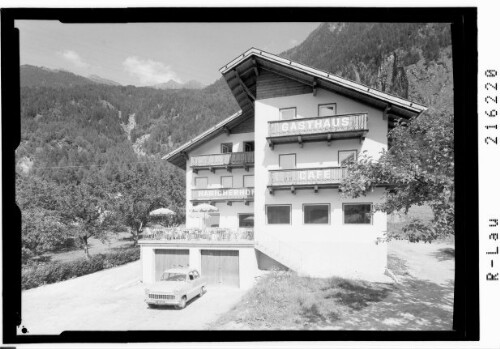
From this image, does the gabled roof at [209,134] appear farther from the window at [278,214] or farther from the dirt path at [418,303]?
the dirt path at [418,303]

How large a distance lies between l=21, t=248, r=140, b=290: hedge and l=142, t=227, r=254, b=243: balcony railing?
425 centimetres

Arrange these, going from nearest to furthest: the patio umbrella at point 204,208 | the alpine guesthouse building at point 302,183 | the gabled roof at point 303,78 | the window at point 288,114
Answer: the gabled roof at point 303,78 < the alpine guesthouse building at point 302,183 < the window at point 288,114 < the patio umbrella at point 204,208

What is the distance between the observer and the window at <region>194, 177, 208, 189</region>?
46.8ft

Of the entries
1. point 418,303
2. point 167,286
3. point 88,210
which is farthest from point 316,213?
point 88,210

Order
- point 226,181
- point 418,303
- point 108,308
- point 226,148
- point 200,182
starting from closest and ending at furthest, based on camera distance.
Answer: point 418,303
point 108,308
point 226,181
point 226,148
point 200,182

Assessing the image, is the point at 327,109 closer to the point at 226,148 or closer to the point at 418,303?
the point at 226,148

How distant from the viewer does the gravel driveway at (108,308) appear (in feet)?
22.1

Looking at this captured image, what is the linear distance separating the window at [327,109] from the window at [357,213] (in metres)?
4.03

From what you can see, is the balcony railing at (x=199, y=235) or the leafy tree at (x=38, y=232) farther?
the leafy tree at (x=38, y=232)

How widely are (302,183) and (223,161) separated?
467cm

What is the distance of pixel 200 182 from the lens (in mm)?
14312

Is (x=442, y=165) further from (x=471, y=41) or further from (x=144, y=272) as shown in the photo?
(x=144, y=272)

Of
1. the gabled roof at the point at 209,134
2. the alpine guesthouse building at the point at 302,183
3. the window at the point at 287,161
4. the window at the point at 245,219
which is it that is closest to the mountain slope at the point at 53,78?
the gabled roof at the point at 209,134

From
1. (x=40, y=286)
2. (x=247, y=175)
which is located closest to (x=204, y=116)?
(x=247, y=175)
